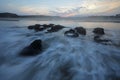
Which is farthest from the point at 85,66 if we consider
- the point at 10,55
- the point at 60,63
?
the point at 10,55

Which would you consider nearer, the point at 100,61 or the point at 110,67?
the point at 110,67

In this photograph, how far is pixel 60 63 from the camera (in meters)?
5.02

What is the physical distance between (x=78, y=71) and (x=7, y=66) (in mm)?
2233

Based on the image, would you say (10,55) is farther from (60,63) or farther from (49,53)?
(60,63)

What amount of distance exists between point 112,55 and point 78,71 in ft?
7.86

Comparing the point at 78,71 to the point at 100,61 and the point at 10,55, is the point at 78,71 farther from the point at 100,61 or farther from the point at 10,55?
the point at 10,55

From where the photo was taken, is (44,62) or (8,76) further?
(44,62)

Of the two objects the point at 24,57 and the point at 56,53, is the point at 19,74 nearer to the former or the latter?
the point at 24,57

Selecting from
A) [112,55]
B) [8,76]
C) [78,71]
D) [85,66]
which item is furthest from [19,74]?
[112,55]

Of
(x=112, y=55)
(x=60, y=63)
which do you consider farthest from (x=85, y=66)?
(x=112, y=55)

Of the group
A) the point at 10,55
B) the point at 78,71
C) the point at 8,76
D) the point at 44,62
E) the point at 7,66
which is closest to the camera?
the point at 8,76

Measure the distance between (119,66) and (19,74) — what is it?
10.4 ft

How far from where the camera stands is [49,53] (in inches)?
245

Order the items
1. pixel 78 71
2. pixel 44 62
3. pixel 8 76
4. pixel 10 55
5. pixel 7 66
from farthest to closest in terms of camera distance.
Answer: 1. pixel 10 55
2. pixel 44 62
3. pixel 7 66
4. pixel 78 71
5. pixel 8 76
